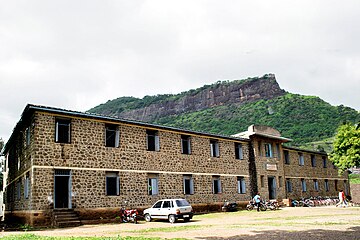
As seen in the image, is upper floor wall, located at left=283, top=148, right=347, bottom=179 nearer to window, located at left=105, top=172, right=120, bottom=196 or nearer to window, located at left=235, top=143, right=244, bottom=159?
window, located at left=235, top=143, right=244, bottom=159

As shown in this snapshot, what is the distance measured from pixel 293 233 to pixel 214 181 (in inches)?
587

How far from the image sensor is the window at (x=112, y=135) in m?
22.4

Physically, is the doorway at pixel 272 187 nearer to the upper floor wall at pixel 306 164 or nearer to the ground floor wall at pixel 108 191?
the upper floor wall at pixel 306 164

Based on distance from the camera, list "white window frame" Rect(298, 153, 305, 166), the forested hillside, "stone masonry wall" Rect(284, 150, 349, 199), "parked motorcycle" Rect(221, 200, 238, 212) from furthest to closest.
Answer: the forested hillside < "white window frame" Rect(298, 153, 305, 166) < "stone masonry wall" Rect(284, 150, 349, 199) < "parked motorcycle" Rect(221, 200, 238, 212)

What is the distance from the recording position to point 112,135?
22.7 m

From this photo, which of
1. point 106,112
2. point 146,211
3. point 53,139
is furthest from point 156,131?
point 106,112

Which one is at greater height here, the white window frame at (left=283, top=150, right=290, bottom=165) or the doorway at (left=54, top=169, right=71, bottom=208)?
the white window frame at (left=283, top=150, right=290, bottom=165)

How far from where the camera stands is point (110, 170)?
71.2 ft

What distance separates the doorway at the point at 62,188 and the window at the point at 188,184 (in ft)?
27.9

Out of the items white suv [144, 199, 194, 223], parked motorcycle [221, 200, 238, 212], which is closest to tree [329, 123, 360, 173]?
parked motorcycle [221, 200, 238, 212]

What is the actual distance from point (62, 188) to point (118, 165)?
3428 mm

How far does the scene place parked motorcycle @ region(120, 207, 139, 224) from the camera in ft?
66.9

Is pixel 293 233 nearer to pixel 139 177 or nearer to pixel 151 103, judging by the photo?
pixel 139 177

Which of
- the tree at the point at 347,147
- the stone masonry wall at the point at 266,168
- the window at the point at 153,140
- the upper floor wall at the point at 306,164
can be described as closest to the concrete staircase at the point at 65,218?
the window at the point at 153,140
